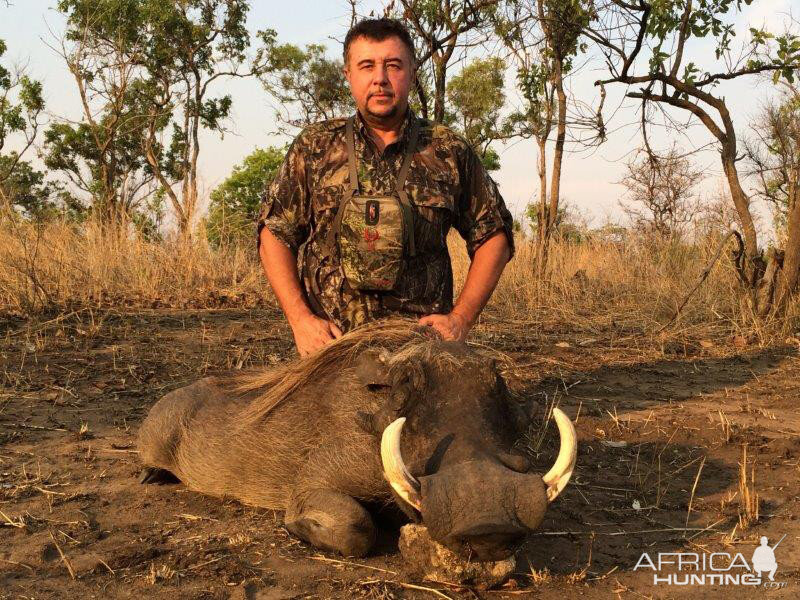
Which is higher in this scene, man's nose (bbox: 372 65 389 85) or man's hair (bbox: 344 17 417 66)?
man's hair (bbox: 344 17 417 66)

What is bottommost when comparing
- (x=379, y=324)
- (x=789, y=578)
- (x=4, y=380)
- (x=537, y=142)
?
(x=789, y=578)

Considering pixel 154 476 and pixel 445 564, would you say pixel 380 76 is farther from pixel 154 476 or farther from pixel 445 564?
pixel 445 564

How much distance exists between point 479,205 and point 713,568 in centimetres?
188

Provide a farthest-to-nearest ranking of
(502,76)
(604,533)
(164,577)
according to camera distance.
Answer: (502,76)
(604,533)
(164,577)

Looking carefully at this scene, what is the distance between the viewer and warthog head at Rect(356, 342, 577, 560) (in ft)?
6.99

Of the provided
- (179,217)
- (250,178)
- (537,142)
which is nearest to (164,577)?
(179,217)

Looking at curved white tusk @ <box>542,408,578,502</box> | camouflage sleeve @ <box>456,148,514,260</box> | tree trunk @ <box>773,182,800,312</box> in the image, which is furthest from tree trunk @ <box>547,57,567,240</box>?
curved white tusk @ <box>542,408,578,502</box>

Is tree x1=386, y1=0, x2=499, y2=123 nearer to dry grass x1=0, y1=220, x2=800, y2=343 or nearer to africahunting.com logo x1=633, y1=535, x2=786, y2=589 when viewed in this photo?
dry grass x1=0, y1=220, x2=800, y2=343

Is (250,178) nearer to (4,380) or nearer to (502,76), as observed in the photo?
(502,76)

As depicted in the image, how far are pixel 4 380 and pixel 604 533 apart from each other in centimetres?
351

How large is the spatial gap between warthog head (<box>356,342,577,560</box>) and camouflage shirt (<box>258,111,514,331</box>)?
885 millimetres

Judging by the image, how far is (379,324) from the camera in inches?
127

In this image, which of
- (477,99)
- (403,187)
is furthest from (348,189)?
(477,99)

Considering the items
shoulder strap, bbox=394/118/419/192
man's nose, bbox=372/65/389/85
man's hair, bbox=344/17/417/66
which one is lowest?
shoulder strap, bbox=394/118/419/192
